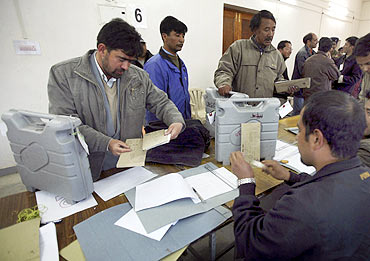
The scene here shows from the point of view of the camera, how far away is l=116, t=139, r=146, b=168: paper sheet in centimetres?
98

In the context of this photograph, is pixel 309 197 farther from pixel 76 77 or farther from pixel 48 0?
pixel 48 0

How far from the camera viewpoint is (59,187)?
903 millimetres

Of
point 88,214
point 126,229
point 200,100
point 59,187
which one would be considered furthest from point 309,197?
point 200,100

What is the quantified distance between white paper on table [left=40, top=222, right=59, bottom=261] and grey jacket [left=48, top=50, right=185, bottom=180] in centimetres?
39

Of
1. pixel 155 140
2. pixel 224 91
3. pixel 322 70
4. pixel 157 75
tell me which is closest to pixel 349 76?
pixel 322 70

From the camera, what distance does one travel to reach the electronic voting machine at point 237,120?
1122 mm

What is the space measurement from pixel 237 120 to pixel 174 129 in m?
0.37

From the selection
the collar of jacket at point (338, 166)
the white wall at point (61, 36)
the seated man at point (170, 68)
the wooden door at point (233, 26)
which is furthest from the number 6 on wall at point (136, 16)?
the collar of jacket at point (338, 166)

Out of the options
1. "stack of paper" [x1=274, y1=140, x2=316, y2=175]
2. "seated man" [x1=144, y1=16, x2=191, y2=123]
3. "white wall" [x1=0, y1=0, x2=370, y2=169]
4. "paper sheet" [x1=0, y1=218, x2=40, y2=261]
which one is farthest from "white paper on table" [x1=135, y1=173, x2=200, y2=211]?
"white wall" [x1=0, y1=0, x2=370, y2=169]

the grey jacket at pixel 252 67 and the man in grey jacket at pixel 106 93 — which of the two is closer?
the man in grey jacket at pixel 106 93

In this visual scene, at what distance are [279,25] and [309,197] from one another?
18.5 feet

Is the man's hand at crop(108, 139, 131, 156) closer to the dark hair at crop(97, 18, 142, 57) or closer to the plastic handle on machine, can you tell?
the plastic handle on machine

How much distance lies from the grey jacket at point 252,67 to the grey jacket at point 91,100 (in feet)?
3.47

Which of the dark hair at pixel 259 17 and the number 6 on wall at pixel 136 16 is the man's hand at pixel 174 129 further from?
the number 6 on wall at pixel 136 16
